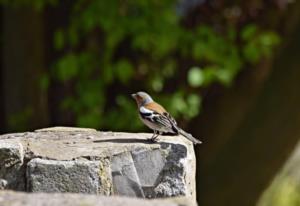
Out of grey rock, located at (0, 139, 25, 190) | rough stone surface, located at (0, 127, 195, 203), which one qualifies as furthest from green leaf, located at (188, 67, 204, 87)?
grey rock, located at (0, 139, 25, 190)

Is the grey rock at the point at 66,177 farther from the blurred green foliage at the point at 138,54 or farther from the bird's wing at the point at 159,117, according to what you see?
the blurred green foliage at the point at 138,54

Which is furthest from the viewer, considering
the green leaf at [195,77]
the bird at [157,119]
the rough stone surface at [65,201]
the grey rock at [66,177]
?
the green leaf at [195,77]

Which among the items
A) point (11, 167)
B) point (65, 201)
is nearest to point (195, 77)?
point (11, 167)

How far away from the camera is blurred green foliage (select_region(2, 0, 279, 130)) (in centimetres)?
1090

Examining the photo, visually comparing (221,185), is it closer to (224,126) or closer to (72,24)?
(224,126)

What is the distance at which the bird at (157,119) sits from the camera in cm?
584

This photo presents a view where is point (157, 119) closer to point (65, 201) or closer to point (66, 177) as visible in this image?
point (66, 177)

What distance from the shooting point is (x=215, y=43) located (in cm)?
1117

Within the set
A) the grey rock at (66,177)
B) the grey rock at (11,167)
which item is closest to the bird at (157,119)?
the grey rock at (66,177)

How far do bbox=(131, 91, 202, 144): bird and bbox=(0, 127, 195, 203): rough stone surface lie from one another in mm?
444

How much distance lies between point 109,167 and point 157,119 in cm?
111

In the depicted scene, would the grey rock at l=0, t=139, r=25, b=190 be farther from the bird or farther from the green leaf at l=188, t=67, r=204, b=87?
the green leaf at l=188, t=67, r=204, b=87

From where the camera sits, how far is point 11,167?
16.2 ft

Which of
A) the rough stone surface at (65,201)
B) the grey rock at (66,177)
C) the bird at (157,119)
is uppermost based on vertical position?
the bird at (157,119)
